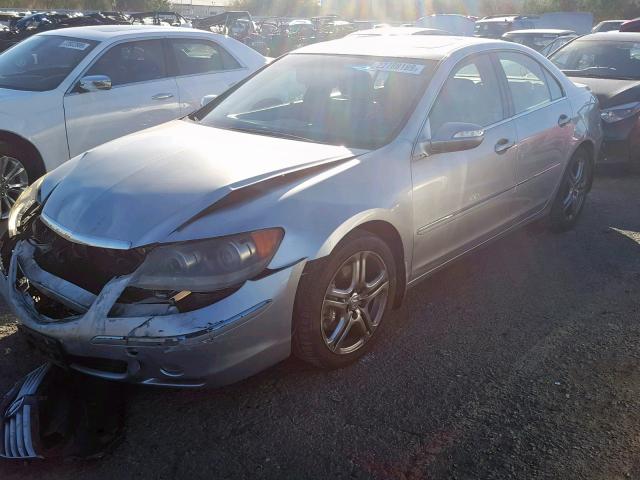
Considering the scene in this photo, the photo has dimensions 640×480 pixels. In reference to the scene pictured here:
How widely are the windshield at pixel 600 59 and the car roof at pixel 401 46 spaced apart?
433 centimetres

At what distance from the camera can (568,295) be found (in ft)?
14.0

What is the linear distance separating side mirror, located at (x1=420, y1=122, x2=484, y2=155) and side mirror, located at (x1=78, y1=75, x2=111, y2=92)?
3342 mm

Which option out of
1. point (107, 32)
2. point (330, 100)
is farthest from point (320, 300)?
point (107, 32)

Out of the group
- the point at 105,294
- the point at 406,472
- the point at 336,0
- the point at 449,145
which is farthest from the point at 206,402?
the point at 336,0

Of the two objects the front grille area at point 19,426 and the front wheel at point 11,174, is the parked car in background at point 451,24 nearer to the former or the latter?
the front wheel at point 11,174

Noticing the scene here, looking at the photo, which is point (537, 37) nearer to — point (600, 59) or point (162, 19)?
point (600, 59)

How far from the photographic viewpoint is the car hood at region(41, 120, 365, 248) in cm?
278

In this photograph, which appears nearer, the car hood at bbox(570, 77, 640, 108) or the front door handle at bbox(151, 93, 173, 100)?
the front door handle at bbox(151, 93, 173, 100)

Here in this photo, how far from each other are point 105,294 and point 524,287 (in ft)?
9.51

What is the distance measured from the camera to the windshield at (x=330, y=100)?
3.67 m

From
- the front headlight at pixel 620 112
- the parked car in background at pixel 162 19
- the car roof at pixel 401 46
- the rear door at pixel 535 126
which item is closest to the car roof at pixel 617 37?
the front headlight at pixel 620 112

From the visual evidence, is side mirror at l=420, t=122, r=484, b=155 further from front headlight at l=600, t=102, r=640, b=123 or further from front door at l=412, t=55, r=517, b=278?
front headlight at l=600, t=102, r=640, b=123

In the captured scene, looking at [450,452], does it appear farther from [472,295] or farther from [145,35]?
[145,35]

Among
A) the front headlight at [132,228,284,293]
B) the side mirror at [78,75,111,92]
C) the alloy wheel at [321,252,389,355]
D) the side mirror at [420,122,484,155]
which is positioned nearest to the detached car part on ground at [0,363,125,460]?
the front headlight at [132,228,284,293]
